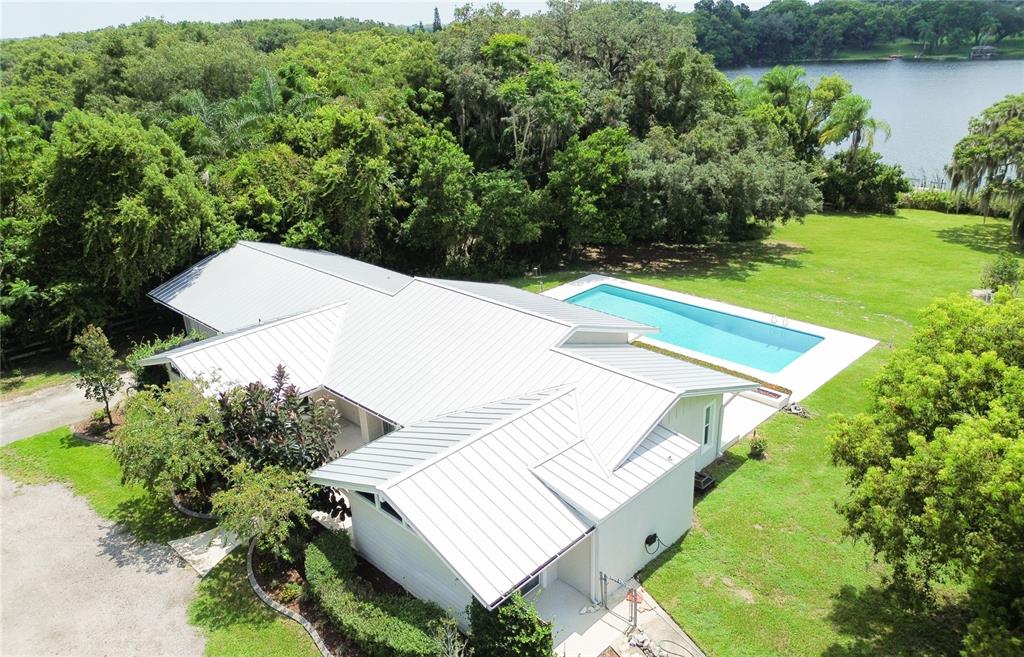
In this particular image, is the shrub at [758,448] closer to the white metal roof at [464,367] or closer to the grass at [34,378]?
the white metal roof at [464,367]

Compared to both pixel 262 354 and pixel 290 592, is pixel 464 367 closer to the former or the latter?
pixel 262 354

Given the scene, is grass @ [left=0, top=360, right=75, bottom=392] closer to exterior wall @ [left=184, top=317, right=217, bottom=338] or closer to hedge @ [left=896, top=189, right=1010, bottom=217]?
exterior wall @ [left=184, top=317, right=217, bottom=338]

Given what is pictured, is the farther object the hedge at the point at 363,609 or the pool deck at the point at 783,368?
the pool deck at the point at 783,368

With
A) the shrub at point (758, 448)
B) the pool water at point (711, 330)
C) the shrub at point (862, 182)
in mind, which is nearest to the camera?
the shrub at point (758, 448)

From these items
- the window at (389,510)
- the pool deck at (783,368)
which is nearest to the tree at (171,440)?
the window at (389,510)

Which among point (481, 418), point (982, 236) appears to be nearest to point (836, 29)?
point (982, 236)

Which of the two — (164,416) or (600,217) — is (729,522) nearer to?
(164,416)

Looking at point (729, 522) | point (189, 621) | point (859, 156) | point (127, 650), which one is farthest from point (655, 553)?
point (859, 156)
